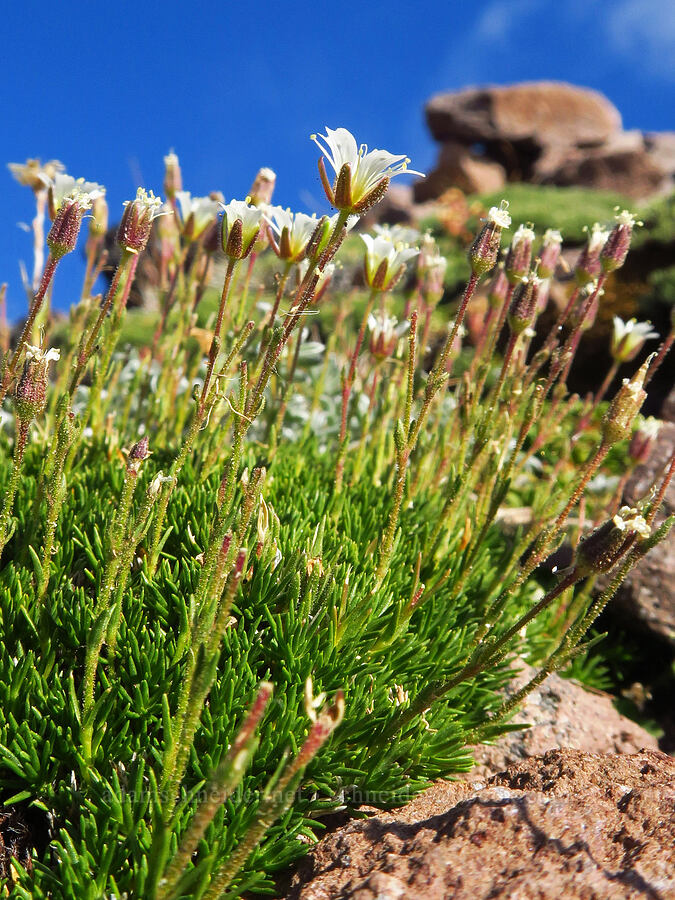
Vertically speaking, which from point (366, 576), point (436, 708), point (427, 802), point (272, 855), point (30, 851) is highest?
point (366, 576)

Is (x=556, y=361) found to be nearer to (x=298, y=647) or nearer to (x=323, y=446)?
(x=298, y=647)

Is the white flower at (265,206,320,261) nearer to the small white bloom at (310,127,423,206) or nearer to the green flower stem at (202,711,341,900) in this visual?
the small white bloom at (310,127,423,206)

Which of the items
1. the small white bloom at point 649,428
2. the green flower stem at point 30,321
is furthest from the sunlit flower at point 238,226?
the small white bloom at point 649,428

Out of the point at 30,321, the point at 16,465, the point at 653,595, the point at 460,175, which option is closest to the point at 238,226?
the point at 30,321

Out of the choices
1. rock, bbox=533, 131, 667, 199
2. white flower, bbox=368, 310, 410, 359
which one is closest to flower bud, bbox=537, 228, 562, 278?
white flower, bbox=368, 310, 410, 359

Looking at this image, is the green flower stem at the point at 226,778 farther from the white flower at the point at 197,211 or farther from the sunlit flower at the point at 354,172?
the white flower at the point at 197,211

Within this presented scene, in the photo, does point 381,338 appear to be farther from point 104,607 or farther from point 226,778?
point 226,778

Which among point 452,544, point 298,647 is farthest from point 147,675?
point 452,544
